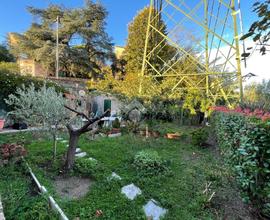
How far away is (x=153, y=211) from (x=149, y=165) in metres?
1.44

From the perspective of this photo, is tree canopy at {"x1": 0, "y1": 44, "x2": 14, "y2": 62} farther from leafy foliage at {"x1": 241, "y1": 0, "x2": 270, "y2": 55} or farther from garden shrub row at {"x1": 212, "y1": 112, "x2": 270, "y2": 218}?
leafy foliage at {"x1": 241, "y1": 0, "x2": 270, "y2": 55}

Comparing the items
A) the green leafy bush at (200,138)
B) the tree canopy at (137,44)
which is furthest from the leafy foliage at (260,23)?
the tree canopy at (137,44)

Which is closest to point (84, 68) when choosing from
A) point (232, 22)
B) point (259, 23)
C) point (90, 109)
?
point (90, 109)

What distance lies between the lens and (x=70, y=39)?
2175 centimetres

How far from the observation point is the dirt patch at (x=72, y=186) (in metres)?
3.85

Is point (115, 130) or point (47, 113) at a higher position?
point (47, 113)

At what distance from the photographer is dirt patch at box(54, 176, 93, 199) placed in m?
3.85

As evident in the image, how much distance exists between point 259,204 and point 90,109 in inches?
438

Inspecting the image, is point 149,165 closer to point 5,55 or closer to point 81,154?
point 81,154

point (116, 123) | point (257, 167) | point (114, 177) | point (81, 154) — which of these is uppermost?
point (257, 167)

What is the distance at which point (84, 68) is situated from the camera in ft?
71.5

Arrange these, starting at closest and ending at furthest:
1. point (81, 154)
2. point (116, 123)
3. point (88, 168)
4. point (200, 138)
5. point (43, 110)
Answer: point (43, 110) → point (88, 168) → point (81, 154) → point (200, 138) → point (116, 123)

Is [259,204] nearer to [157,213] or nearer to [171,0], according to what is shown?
[157,213]

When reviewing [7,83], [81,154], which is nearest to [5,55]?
[7,83]
